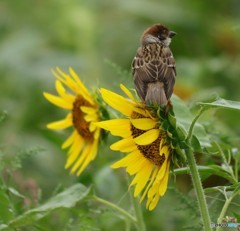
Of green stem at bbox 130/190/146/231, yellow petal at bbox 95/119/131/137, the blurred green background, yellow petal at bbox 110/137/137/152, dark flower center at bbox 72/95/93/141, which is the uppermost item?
yellow petal at bbox 95/119/131/137

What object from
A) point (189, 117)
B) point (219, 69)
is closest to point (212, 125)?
point (189, 117)

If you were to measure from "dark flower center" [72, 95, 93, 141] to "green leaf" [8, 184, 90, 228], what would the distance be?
0.75ft

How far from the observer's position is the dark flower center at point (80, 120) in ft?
9.64

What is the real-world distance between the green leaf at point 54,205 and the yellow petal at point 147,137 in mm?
361

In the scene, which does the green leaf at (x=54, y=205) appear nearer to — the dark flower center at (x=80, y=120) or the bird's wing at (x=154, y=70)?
the dark flower center at (x=80, y=120)

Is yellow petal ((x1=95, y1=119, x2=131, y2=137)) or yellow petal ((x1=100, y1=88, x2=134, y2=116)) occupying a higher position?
yellow petal ((x1=100, y1=88, x2=134, y2=116))

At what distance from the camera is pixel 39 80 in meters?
5.89

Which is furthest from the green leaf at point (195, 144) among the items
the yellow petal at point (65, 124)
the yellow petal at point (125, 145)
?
the yellow petal at point (65, 124)

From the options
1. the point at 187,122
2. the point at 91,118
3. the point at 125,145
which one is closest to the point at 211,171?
the point at 187,122

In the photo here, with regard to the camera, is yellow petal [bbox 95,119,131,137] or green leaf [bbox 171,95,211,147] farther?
green leaf [bbox 171,95,211,147]

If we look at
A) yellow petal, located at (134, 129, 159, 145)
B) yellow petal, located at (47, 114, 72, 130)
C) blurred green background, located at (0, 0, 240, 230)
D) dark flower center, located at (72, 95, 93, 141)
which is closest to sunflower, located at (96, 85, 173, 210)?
yellow petal, located at (134, 129, 159, 145)

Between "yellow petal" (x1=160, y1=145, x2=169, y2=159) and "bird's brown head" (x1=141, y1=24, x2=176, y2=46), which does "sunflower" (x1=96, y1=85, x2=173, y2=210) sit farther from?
"bird's brown head" (x1=141, y1=24, x2=176, y2=46)

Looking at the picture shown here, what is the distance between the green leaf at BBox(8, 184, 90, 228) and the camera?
102 inches

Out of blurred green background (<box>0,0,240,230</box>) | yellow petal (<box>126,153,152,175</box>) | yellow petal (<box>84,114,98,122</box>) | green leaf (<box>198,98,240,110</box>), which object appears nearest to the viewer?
green leaf (<box>198,98,240,110</box>)
